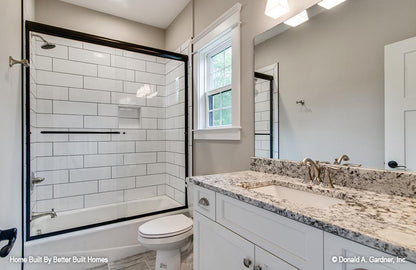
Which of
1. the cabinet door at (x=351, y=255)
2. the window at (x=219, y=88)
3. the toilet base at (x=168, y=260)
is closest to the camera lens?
the cabinet door at (x=351, y=255)

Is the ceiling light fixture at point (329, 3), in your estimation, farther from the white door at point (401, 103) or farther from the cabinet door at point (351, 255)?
the cabinet door at point (351, 255)

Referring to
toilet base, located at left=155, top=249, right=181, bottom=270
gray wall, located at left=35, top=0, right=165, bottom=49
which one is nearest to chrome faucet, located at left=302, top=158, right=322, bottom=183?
toilet base, located at left=155, top=249, right=181, bottom=270

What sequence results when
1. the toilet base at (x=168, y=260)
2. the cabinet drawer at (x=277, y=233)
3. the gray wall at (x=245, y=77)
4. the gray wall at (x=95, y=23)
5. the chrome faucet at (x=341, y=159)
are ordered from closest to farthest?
the cabinet drawer at (x=277, y=233), the chrome faucet at (x=341, y=159), the gray wall at (x=245, y=77), the toilet base at (x=168, y=260), the gray wall at (x=95, y=23)

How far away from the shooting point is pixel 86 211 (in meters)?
2.34

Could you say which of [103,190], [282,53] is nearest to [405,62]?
[282,53]

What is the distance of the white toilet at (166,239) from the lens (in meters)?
1.56

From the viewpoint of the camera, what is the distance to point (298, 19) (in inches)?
50.5

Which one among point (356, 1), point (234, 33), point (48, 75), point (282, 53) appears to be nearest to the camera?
point (356, 1)

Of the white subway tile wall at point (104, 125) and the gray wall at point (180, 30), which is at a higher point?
the gray wall at point (180, 30)

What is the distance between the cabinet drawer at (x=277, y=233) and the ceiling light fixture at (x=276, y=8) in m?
1.20

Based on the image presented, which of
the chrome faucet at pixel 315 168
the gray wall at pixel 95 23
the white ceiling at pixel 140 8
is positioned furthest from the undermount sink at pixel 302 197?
the gray wall at pixel 95 23

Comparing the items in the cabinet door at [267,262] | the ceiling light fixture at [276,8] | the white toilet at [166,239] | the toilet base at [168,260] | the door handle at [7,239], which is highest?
the ceiling light fixture at [276,8]

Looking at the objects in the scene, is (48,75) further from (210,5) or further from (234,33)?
(234,33)

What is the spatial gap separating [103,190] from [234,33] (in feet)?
7.50
